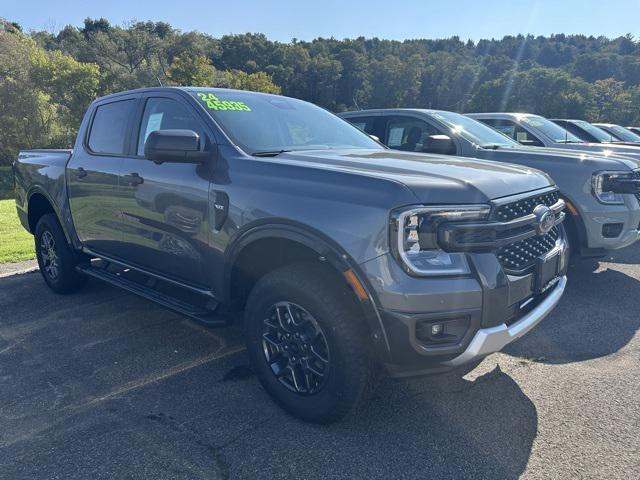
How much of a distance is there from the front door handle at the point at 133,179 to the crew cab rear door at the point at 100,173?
0.16 metres

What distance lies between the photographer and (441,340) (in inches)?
94.4

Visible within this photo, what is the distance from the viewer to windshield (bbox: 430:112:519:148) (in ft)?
20.0

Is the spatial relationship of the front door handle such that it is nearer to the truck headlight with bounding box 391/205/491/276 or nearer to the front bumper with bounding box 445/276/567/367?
the truck headlight with bounding box 391/205/491/276

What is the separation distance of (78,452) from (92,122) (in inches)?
124

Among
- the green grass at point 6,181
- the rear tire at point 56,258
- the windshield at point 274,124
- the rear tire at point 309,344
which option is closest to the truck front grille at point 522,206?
the rear tire at point 309,344

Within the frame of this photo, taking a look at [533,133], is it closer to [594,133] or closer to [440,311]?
[594,133]

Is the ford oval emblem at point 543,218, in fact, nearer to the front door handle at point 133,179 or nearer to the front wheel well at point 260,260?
the front wheel well at point 260,260

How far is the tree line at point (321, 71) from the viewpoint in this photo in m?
25.1

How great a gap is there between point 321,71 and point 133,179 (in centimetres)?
6264

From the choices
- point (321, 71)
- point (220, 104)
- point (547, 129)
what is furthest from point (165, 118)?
point (321, 71)

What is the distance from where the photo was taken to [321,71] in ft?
206

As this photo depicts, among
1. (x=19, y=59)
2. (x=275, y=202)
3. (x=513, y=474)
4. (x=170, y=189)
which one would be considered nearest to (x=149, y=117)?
(x=170, y=189)

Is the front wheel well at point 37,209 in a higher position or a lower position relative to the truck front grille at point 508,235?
lower

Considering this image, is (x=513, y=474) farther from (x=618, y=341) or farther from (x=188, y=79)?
(x=188, y=79)
